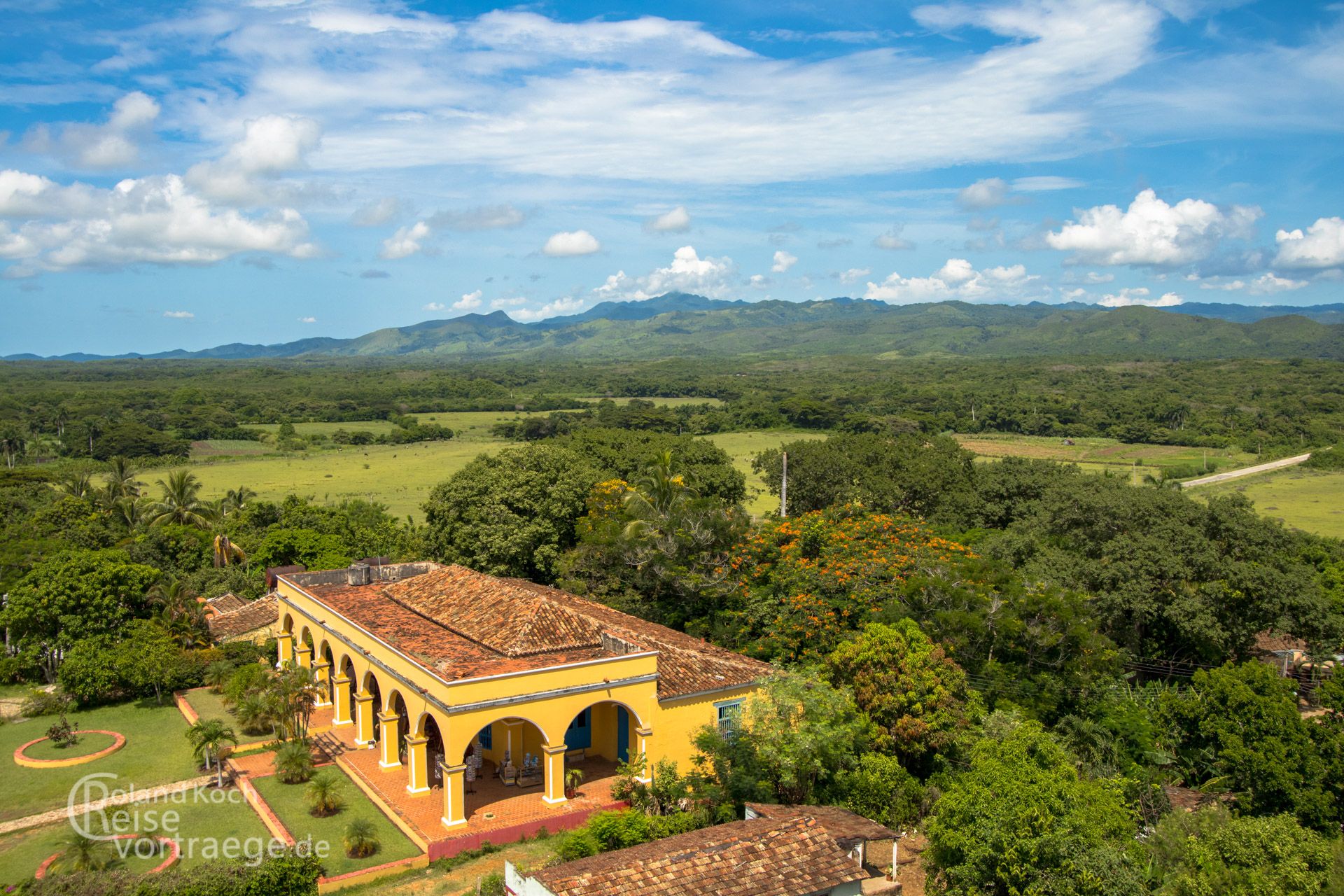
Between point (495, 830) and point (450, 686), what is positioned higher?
point (450, 686)

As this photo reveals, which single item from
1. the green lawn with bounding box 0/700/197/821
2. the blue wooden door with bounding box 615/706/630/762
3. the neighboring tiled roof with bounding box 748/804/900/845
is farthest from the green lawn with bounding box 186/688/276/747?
the neighboring tiled roof with bounding box 748/804/900/845

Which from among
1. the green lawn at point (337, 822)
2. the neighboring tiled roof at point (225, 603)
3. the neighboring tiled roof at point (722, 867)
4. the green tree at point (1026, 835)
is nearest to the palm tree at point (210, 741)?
the green lawn at point (337, 822)

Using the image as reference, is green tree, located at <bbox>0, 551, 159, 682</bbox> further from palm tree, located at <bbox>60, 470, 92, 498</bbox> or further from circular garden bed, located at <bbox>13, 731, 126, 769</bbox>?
palm tree, located at <bbox>60, 470, 92, 498</bbox>

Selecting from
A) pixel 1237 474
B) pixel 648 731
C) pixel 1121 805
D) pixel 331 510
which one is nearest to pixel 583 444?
pixel 331 510

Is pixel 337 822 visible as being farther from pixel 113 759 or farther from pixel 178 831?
pixel 113 759

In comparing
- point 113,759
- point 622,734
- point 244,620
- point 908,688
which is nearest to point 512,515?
point 244,620

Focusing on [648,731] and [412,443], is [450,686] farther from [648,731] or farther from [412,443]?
[412,443]
